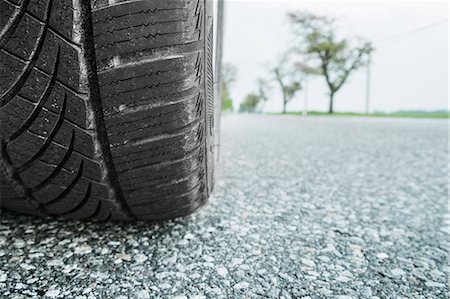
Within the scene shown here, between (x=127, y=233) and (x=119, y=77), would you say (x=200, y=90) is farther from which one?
(x=127, y=233)

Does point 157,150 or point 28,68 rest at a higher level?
point 28,68

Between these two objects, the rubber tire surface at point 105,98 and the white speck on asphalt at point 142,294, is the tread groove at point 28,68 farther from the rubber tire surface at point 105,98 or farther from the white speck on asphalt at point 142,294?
the white speck on asphalt at point 142,294

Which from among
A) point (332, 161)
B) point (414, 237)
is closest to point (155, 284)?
point (414, 237)

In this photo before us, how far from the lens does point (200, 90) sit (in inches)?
26.2

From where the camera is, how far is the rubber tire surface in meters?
0.55

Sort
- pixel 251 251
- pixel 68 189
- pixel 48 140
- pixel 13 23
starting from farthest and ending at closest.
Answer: pixel 251 251, pixel 68 189, pixel 48 140, pixel 13 23

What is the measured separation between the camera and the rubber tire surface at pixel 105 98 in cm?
55

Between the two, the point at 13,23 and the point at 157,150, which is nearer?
the point at 13,23

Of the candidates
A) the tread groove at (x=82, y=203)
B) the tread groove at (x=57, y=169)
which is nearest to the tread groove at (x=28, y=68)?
the tread groove at (x=57, y=169)

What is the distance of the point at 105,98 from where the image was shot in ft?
1.97

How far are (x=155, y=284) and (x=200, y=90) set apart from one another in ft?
1.34

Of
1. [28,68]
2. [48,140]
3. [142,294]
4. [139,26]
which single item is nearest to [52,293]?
[142,294]

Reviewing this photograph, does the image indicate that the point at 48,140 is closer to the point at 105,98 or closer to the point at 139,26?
the point at 105,98

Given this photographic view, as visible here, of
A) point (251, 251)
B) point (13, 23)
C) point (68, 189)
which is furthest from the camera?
point (251, 251)
